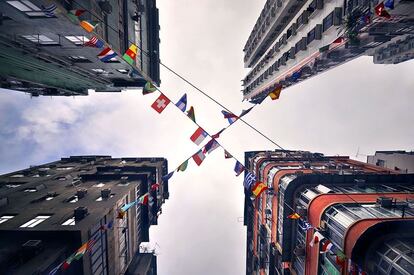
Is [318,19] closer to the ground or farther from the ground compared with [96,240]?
farther from the ground

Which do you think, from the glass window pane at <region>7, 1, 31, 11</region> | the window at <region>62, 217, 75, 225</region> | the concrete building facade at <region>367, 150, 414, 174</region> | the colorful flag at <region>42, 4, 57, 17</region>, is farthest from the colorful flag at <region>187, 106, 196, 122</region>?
the concrete building facade at <region>367, 150, 414, 174</region>

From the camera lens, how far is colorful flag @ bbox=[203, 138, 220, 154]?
1950 centimetres

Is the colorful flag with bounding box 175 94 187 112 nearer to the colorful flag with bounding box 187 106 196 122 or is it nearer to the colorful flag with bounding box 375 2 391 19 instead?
the colorful flag with bounding box 187 106 196 122

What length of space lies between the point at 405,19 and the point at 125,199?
32.4m

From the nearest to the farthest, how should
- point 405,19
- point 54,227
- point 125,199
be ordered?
point 405,19 → point 54,227 → point 125,199

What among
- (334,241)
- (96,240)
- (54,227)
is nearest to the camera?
(334,241)

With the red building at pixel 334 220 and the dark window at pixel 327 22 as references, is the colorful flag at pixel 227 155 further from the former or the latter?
the dark window at pixel 327 22

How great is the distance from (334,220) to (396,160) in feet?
114

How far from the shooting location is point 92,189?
33719mm

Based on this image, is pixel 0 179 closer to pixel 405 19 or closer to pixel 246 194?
pixel 246 194

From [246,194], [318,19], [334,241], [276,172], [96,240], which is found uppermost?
[318,19]

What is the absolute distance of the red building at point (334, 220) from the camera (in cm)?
1667

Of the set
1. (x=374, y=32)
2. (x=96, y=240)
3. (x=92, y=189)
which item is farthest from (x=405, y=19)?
(x=92, y=189)

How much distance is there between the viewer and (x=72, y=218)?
974 inches
